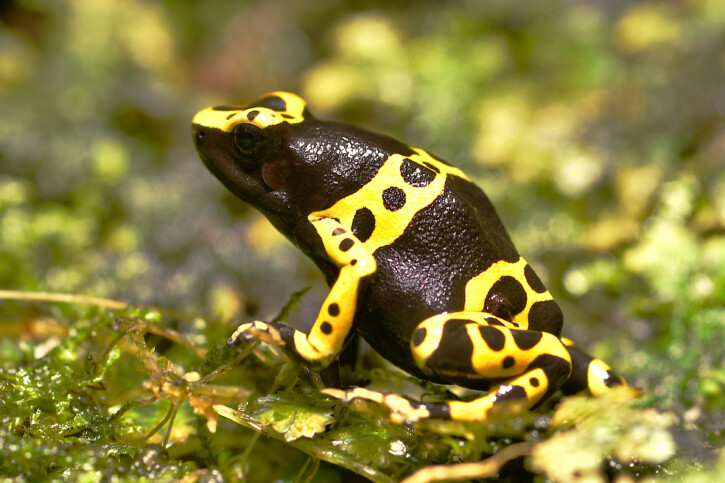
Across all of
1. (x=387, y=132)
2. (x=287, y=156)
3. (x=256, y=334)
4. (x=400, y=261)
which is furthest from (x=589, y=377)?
(x=387, y=132)

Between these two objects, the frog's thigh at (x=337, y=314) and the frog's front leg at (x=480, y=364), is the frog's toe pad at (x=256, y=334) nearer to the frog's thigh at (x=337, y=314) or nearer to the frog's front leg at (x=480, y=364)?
Answer: the frog's thigh at (x=337, y=314)

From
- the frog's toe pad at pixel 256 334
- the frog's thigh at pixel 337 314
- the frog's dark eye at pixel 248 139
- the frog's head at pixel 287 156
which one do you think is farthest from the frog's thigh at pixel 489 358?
the frog's dark eye at pixel 248 139

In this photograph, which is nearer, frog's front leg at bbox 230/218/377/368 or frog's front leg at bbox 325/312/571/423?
frog's front leg at bbox 325/312/571/423

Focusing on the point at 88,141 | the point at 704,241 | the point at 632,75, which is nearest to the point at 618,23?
the point at 632,75

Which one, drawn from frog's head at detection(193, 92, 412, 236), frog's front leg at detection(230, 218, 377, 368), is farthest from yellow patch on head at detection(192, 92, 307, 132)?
frog's front leg at detection(230, 218, 377, 368)

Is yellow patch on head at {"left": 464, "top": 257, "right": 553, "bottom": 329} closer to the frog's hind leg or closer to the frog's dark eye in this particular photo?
the frog's hind leg

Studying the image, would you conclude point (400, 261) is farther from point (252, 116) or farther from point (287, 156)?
point (252, 116)
